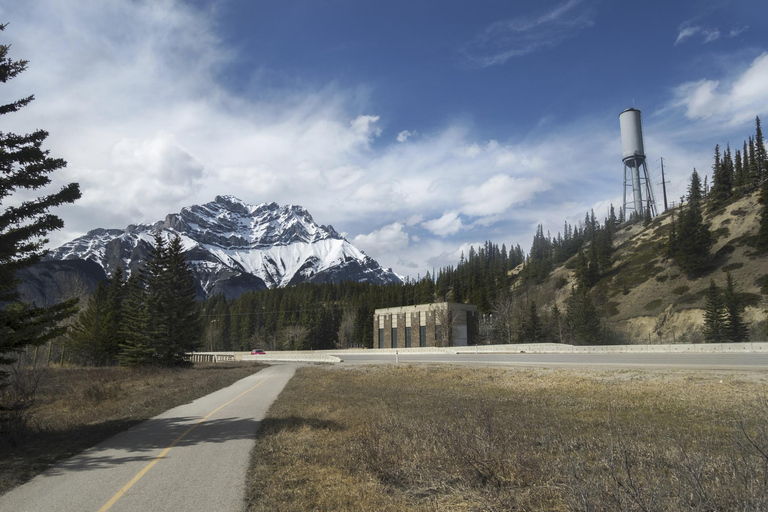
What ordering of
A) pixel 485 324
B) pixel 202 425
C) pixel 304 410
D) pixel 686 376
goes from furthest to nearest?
1. pixel 485 324
2. pixel 686 376
3. pixel 304 410
4. pixel 202 425

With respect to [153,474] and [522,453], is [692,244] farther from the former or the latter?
[153,474]

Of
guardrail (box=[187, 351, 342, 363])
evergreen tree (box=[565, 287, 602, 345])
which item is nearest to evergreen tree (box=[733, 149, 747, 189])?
evergreen tree (box=[565, 287, 602, 345])

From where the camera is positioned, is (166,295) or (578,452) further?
(166,295)

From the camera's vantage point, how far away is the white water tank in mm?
141375

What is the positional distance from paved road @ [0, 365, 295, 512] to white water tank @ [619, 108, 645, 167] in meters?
156

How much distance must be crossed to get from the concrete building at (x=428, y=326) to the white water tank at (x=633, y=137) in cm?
8191

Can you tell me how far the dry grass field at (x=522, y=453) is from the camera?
15.3 ft

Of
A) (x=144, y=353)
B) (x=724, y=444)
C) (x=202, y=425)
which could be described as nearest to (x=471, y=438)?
(x=724, y=444)

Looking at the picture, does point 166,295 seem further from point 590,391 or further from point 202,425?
point 590,391

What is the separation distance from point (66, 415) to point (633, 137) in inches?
6276

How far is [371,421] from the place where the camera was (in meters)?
11.9

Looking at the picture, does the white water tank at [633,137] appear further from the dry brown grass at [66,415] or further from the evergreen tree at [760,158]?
the dry brown grass at [66,415]

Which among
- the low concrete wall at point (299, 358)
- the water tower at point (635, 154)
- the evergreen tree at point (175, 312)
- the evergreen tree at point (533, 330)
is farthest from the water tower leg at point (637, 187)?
the evergreen tree at point (175, 312)

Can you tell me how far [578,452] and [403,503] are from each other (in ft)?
12.8
